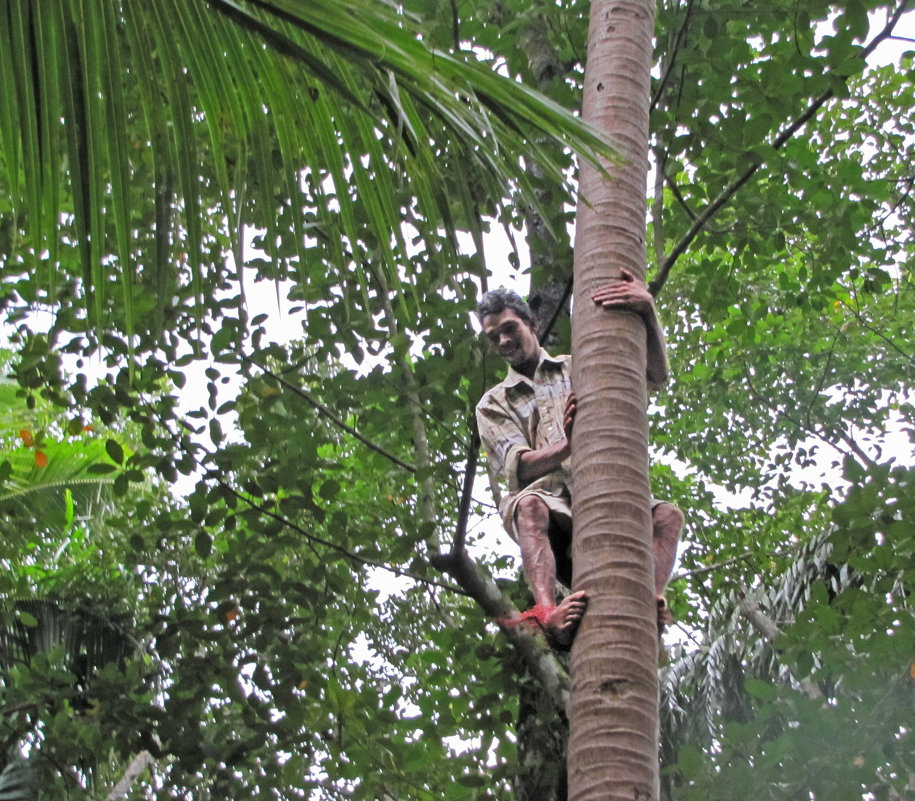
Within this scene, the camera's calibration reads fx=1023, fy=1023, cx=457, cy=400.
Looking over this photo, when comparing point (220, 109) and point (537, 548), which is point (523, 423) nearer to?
point (537, 548)

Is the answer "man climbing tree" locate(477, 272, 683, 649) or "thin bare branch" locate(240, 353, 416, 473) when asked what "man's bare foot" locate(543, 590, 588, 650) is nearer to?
"man climbing tree" locate(477, 272, 683, 649)

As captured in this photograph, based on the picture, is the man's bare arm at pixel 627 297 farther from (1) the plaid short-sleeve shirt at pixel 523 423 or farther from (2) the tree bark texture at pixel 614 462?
(1) the plaid short-sleeve shirt at pixel 523 423

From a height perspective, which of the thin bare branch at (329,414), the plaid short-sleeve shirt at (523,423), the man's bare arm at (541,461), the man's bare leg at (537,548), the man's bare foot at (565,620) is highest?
the thin bare branch at (329,414)

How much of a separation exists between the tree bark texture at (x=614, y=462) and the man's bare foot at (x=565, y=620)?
29 mm

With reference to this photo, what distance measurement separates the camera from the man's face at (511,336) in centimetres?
416

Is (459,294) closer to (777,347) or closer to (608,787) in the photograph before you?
(608,787)

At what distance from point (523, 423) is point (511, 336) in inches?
16.4

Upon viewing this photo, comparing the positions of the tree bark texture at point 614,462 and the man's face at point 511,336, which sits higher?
the man's face at point 511,336

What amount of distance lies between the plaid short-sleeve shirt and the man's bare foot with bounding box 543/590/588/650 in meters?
0.79

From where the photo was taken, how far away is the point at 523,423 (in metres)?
3.95

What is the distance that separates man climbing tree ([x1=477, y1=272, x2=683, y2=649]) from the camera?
345 centimetres

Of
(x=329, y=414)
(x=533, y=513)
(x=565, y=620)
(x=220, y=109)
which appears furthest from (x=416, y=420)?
(x=220, y=109)

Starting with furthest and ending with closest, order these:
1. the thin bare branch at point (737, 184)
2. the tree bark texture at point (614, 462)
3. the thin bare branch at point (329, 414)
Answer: the thin bare branch at point (329, 414) < the thin bare branch at point (737, 184) < the tree bark texture at point (614, 462)

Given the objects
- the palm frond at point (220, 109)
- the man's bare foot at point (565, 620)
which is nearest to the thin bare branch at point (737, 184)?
the man's bare foot at point (565, 620)
